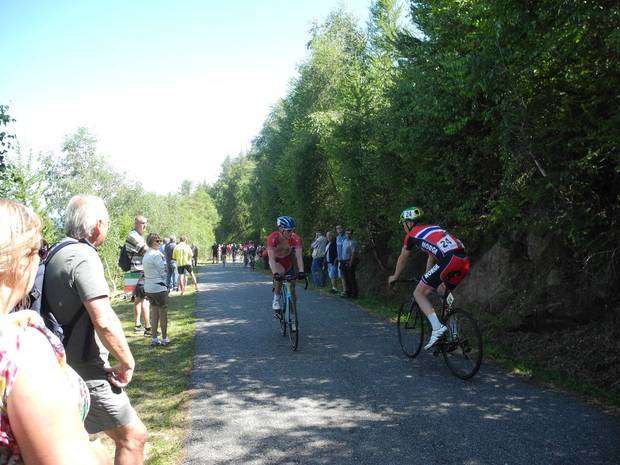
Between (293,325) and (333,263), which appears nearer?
(293,325)

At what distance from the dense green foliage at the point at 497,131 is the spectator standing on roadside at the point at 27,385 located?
4.95 metres

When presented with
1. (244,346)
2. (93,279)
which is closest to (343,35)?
(244,346)

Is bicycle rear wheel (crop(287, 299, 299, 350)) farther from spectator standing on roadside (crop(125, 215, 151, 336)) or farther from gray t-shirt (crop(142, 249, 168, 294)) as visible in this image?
spectator standing on roadside (crop(125, 215, 151, 336))

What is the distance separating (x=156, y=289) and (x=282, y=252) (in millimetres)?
2258

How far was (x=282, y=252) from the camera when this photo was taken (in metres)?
8.54

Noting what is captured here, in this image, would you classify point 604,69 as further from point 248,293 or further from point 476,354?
point 248,293

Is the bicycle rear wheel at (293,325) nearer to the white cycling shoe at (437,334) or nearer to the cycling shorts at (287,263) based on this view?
the cycling shorts at (287,263)

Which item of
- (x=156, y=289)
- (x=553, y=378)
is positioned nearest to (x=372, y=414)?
(x=553, y=378)

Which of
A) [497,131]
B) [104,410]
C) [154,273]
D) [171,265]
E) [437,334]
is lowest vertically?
[437,334]

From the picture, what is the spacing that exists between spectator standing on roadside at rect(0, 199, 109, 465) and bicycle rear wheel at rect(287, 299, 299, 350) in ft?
20.9

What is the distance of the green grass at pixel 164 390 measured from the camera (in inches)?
167

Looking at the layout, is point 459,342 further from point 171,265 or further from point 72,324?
point 171,265

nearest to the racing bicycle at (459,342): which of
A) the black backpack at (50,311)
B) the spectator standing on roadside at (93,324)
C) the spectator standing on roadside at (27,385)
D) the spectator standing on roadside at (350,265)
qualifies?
the spectator standing on roadside at (93,324)

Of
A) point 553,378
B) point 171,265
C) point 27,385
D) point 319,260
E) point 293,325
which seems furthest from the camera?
point 319,260
